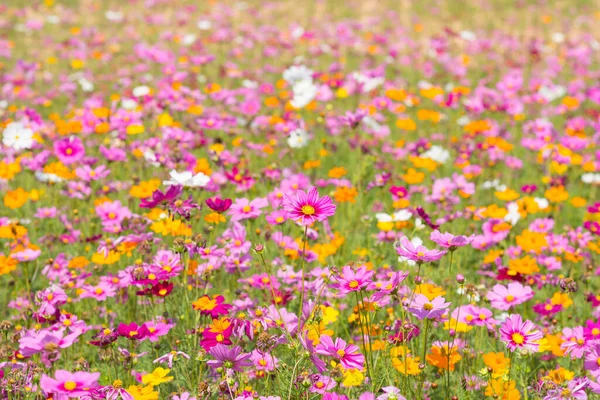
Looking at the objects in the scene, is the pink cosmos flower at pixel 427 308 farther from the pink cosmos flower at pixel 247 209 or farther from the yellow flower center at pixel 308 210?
the pink cosmos flower at pixel 247 209

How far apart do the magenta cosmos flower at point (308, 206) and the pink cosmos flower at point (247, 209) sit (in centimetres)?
54

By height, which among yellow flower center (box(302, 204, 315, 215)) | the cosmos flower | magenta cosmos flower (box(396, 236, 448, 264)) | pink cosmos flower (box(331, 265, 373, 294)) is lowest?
the cosmos flower

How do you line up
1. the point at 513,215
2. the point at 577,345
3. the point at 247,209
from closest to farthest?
the point at 577,345
the point at 247,209
the point at 513,215

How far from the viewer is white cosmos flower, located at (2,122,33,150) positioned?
4074mm

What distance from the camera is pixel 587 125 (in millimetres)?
6504

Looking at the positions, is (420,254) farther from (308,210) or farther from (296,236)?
(296,236)

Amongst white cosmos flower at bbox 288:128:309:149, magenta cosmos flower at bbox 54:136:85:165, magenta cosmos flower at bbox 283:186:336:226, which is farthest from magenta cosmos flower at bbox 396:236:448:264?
white cosmos flower at bbox 288:128:309:149

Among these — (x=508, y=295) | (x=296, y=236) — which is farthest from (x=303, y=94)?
(x=508, y=295)

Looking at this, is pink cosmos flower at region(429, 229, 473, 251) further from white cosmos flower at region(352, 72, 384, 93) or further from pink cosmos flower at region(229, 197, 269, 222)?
white cosmos flower at region(352, 72, 384, 93)

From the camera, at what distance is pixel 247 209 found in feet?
8.80

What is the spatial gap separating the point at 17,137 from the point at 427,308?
3.16 m

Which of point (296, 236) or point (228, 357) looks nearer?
point (228, 357)

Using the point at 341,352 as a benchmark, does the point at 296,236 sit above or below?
below

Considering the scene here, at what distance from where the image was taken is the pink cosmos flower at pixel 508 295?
2.52 meters
